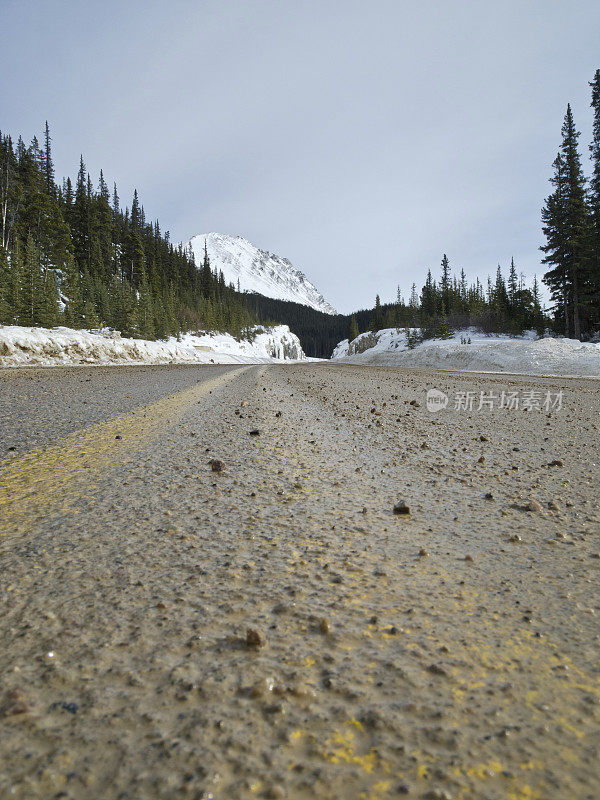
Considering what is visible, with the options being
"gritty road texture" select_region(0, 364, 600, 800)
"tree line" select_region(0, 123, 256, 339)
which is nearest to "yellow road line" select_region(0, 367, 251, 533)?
"gritty road texture" select_region(0, 364, 600, 800)

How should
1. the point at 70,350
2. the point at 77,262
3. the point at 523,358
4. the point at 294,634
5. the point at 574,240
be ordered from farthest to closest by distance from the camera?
1. the point at 77,262
2. the point at 574,240
3. the point at 523,358
4. the point at 70,350
5. the point at 294,634

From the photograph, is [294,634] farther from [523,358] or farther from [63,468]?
[523,358]

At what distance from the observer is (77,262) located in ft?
179

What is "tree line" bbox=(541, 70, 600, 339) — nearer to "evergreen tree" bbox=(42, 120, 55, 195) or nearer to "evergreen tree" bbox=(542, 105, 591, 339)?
"evergreen tree" bbox=(542, 105, 591, 339)

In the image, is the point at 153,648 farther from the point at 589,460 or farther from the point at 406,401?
the point at 406,401

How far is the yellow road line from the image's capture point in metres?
2.02

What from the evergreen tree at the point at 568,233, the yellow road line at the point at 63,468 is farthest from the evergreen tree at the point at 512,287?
the yellow road line at the point at 63,468

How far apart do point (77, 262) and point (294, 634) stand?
64.4m

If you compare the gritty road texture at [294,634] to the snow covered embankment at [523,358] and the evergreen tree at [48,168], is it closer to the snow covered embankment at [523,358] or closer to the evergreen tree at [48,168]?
the snow covered embankment at [523,358]

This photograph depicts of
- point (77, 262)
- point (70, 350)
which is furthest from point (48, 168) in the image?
point (70, 350)

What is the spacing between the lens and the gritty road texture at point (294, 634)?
0.75 meters

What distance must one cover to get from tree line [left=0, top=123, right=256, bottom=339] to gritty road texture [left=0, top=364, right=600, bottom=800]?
30629mm

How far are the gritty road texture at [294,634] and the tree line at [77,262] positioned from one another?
3063 cm

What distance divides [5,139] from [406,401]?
6774 cm
